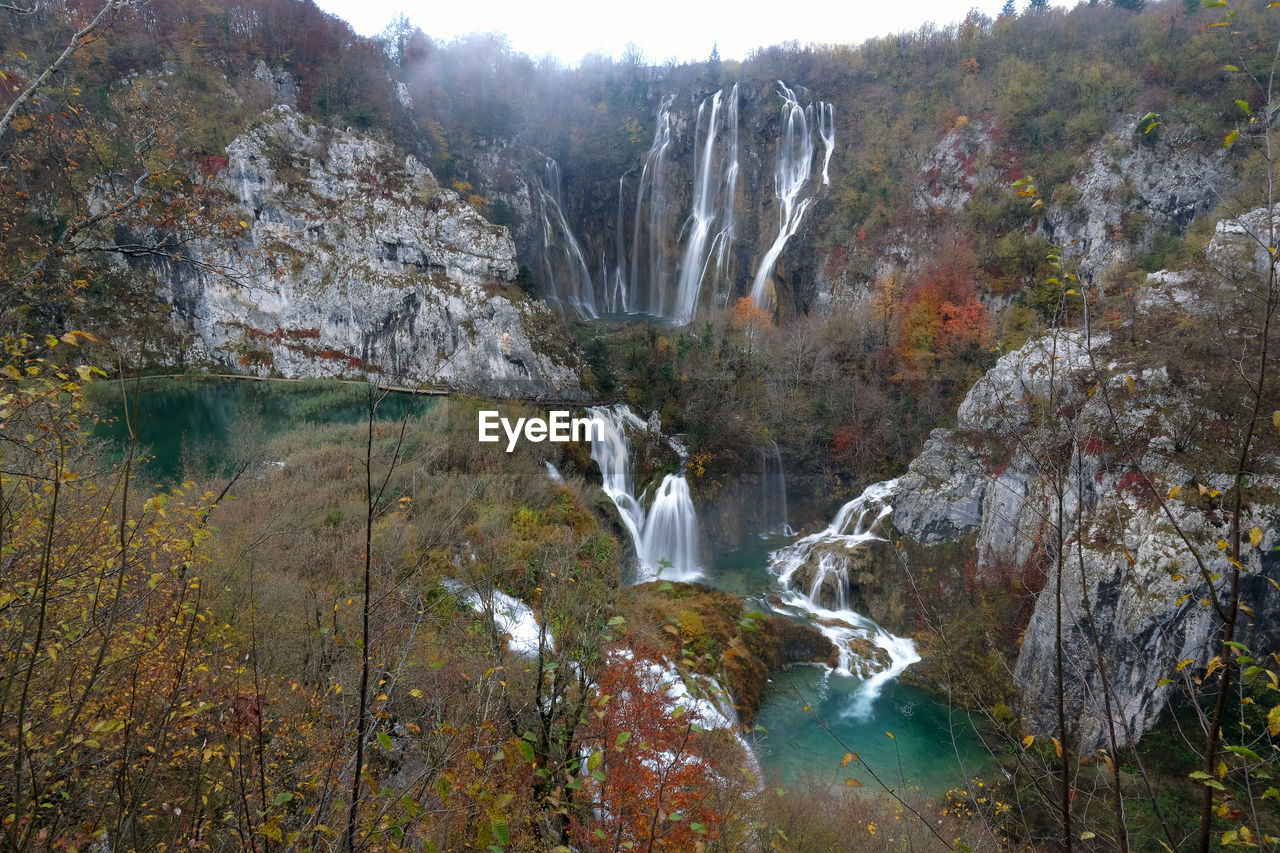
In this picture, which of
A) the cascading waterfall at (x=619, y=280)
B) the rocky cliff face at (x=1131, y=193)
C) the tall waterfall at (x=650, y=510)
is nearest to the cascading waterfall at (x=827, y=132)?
the rocky cliff face at (x=1131, y=193)

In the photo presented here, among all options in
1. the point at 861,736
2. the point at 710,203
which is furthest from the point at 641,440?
the point at 710,203

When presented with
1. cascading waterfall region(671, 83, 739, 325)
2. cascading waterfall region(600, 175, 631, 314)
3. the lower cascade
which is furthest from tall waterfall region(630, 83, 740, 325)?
the lower cascade

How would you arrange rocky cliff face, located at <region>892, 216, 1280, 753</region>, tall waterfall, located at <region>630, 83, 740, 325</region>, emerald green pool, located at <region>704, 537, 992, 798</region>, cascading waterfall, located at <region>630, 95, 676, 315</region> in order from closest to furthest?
rocky cliff face, located at <region>892, 216, 1280, 753</region>, emerald green pool, located at <region>704, 537, 992, 798</region>, tall waterfall, located at <region>630, 83, 740, 325</region>, cascading waterfall, located at <region>630, 95, 676, 315</region>

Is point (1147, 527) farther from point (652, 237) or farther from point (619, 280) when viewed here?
point (619, 280)

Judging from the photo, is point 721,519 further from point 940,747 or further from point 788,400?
point 940,747

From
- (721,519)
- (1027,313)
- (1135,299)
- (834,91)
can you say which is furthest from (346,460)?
(834,91)

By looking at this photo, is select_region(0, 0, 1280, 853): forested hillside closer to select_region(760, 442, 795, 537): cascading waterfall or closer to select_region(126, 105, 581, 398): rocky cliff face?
select_region(760, 442, 795, 537): cascading waterfall
